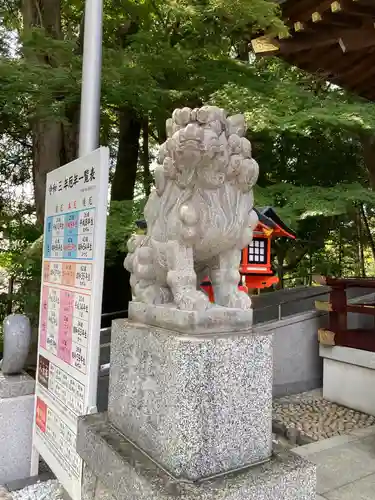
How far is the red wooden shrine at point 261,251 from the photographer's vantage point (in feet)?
15.6

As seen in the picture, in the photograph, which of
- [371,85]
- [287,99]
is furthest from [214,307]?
[371,85]

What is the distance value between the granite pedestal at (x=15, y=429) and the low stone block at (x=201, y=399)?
5.53ft

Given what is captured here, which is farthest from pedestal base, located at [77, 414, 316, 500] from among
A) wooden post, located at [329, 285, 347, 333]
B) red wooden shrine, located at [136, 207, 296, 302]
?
wooden post, located at [329, 285, 347, 333]

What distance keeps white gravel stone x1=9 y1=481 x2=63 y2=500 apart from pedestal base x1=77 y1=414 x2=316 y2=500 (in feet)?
2.93

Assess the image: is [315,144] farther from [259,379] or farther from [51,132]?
[259,379]

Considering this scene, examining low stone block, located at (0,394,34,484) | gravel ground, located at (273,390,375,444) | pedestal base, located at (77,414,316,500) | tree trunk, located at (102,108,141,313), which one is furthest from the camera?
tree trunk, located at (102,108,141,313)

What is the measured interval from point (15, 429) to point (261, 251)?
3.09 meters

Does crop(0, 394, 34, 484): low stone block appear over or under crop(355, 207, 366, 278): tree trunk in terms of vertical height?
under

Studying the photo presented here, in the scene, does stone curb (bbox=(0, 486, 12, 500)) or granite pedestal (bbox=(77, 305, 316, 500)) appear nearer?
granite pedestal (bbox=(77, 305, 316, 500))

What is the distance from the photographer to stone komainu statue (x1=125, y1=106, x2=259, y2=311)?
205 centimetres

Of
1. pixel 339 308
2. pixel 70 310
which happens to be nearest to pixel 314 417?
pixel 339 308

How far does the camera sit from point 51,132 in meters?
6.86

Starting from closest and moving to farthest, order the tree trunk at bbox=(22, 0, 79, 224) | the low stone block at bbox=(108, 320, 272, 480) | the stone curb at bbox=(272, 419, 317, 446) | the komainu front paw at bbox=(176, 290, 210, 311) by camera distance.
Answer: the low stone block at bbox=(108, 320, 272, 480) → the komainu front paw at bbox=(176, 290, 210, 311) → the stone curb at bbox=(272, 419, 317, 446) → the tree trunk at bbox=(22, 0, 79, 224)

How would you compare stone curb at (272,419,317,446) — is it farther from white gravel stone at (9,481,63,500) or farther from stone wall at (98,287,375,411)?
white gravel stone at (9,481,63,500)
